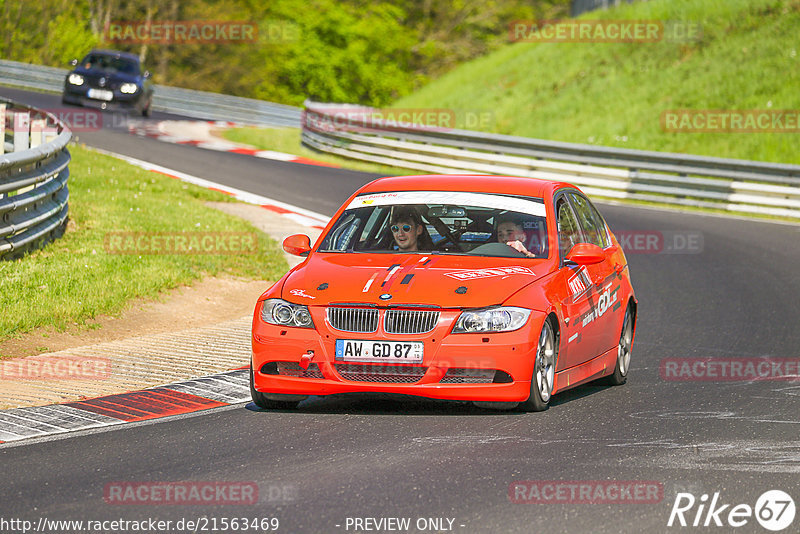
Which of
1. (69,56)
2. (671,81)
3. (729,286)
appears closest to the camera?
(729,286)

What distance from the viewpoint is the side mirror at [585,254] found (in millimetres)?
8352

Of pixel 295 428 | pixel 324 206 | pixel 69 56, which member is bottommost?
pixel 69 56

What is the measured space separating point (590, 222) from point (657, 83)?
92.7ft

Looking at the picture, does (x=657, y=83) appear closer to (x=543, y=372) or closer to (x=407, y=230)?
(x=407, y=230)

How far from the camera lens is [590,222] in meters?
9.62

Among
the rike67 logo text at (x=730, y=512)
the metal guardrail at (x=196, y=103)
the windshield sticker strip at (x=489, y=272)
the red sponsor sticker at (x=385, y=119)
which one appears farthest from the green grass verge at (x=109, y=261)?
the metal guardrail at (x=196, y=103)

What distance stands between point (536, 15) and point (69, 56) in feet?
97.6

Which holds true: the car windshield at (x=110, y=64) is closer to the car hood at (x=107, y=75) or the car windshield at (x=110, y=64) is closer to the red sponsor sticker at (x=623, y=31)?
the car hood at (x=107, y=75)

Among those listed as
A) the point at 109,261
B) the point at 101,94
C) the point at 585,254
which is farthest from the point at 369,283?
the point at 101,94

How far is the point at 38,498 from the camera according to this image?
5.77 meters

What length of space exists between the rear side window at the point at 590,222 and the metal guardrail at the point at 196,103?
103ft

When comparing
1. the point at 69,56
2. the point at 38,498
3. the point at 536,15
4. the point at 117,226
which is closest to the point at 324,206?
the point at 117,226

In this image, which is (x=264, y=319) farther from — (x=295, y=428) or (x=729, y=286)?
(x=729, y=286)

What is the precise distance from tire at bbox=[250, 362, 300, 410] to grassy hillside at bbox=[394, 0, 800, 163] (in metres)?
24.0
